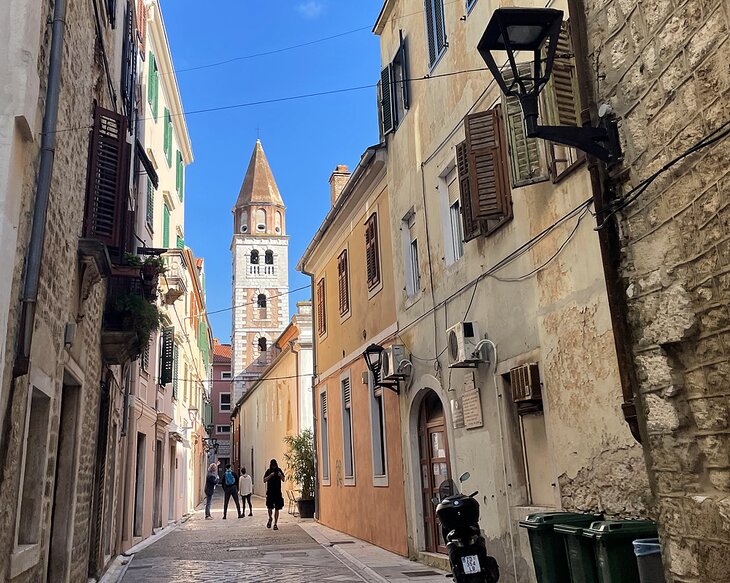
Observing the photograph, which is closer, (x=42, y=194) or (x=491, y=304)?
(x=42, y=194)

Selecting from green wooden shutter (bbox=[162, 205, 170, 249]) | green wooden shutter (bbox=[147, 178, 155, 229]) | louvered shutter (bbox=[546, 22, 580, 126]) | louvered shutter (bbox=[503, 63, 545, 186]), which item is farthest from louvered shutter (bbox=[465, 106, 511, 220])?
green wooden shutter (bbox=[162, 205, 170, 249])

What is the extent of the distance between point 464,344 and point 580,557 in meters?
3.97

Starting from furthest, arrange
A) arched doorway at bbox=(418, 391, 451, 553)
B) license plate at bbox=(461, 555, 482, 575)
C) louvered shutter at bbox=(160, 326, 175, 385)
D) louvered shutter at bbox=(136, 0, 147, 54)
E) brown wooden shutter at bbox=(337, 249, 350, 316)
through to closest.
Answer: louvered shutter at bbox=(160, 326, 175, 385) → brown wooden shutter at bbox=(337, 249, 350, 316) → louvered shutter at bbox=(136, 0, 147, 54) → arched doorway at bbox=(418, 391, 451, 553) → license plate at bbox=(461, 555, 482, 575)

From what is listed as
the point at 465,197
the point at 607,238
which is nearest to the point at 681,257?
the point at 607,238

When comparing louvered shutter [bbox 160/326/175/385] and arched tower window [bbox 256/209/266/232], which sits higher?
arched tower window [bbox 256/209/266/232]

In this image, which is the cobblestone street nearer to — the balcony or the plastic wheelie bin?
the balcony

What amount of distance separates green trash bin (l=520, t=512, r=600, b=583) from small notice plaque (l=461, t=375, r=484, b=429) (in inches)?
116

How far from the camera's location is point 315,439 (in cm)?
1948

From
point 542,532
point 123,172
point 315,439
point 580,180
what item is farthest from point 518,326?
point 315,439

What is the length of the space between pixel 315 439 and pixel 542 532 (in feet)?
46.7

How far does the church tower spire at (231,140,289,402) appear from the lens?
199 feet

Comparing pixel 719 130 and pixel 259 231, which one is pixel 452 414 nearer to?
pixel 719 130

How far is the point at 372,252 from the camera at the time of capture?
14.1 meters

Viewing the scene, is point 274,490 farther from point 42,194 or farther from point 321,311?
point 42,194
